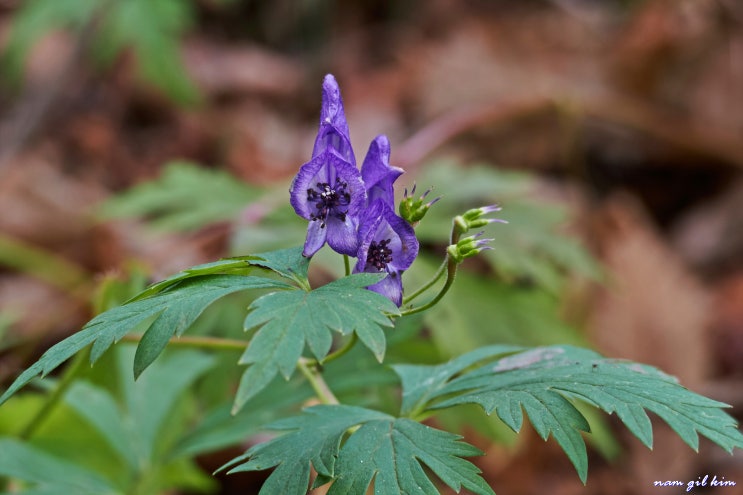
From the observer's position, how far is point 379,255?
1.50 m

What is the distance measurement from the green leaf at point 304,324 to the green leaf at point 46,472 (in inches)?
41.2

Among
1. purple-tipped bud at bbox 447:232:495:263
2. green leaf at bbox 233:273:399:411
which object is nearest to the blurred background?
purple-tipped bud at bbox 447:232:495:263

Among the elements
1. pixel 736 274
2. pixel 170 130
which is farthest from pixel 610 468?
pixel 170 130

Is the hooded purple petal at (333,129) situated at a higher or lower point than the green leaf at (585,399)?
higher

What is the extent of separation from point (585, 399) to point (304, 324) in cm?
50

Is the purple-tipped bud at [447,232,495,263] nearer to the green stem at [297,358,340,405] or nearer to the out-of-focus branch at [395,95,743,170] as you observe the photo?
the green stem at [297,358,340,405]

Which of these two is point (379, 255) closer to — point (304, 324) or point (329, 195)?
point (329, 195)

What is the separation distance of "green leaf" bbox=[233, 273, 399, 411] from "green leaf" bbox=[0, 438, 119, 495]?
41.2 inches

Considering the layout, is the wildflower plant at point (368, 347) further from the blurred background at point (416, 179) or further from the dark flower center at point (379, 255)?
the blurred background at point (416, 179)

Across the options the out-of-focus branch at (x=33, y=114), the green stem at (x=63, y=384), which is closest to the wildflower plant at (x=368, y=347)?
the green stem at (x=63, y=384)

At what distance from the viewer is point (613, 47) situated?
6316 mm

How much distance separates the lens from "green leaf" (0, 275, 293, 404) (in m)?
1.27

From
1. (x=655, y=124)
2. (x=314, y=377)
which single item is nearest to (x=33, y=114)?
(x=655, y=124)

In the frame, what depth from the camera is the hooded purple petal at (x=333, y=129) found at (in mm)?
1523
